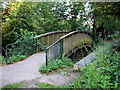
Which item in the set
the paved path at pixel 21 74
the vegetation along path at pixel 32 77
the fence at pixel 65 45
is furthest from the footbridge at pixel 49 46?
the vegetation along path at pixel 32 77

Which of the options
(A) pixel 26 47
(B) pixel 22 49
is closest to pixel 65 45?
(A) pixel 26 47

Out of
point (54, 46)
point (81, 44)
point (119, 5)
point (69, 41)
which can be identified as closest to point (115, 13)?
point (119, 5)

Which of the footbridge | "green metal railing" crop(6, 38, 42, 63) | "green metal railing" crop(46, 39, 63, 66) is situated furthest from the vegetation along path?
"green metal railing" crop(6, 38, 42, 63)

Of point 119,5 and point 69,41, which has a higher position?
point 119,5

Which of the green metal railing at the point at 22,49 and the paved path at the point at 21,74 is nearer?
the paved path at the point at 21,74

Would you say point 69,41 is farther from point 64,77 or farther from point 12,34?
point 12,34

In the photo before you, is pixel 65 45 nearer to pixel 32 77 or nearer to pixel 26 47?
pixel 26 47

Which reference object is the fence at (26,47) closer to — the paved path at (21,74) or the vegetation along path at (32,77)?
the paved path at (21,74)

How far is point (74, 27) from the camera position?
12109 millimetres

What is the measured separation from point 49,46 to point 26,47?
223cm

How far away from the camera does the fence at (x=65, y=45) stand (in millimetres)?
5535

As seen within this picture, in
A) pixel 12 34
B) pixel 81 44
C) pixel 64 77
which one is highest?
pixel 12 34

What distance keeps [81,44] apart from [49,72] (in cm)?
494

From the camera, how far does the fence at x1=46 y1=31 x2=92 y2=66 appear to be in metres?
5.54
